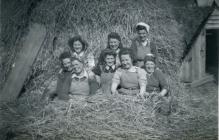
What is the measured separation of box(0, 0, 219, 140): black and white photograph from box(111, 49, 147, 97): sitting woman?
0.6 inches

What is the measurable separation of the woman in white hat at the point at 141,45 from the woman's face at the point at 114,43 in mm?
283

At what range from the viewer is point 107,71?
489cm

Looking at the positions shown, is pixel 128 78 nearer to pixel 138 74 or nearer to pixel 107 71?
pixel 138 74

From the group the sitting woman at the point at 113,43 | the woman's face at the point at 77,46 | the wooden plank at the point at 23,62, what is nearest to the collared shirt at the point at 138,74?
the sitting woman at the point at 113,43

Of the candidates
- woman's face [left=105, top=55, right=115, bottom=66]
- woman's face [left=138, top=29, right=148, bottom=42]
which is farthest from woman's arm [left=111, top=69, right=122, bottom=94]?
woman's face [left=138, top=29, right=148, bottom=42]

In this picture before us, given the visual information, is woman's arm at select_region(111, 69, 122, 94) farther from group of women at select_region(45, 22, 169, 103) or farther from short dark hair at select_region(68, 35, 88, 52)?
short dark hair at select_region(68, 35, 88, 52)

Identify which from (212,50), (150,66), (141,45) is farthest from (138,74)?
(212,50)

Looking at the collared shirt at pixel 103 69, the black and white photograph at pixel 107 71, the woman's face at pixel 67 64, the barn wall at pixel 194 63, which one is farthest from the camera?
the barn wall at pixel 194 63

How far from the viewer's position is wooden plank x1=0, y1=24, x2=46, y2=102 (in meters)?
4.93

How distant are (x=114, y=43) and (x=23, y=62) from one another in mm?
1567

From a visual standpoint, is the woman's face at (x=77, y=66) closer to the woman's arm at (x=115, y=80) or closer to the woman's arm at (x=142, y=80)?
the woman's arm at (x=115, y=80)

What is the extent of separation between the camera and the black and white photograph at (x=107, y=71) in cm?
399

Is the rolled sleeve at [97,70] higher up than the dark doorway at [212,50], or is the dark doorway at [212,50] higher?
the dark doorway at [212,50]

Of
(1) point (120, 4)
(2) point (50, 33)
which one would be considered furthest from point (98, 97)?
(1) point (120, 4)
